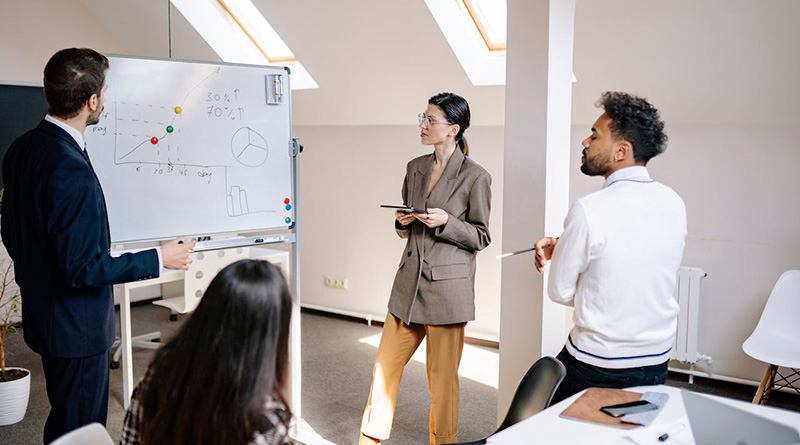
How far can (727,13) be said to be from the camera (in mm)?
3207

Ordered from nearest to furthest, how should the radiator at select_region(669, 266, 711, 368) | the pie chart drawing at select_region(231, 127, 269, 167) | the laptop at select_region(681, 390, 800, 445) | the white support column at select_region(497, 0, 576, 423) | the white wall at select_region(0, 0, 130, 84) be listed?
the laptop at select_region(681, 390, 800, 445)
the white support column at select_region(497, 0, 576, 423)
the pie chart drawing at select_region(231, 127, 269, 167)
the radiator at select_region(669, 266, 711, 368)
the white wall at select_region(0, 0, 130, 84)

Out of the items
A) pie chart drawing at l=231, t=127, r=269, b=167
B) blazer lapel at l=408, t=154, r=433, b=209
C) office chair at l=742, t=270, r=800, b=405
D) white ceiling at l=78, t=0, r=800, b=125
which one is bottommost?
office chair at l=742, t=270, r=800, b=405

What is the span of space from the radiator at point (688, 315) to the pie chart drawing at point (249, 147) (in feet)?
7.91

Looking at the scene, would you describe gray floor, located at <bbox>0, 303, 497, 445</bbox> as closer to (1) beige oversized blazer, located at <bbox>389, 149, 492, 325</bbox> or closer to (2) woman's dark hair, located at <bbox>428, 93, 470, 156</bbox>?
(1) beige oversized blazer, located at <bbox>389, 149, 492, 325</bbox>

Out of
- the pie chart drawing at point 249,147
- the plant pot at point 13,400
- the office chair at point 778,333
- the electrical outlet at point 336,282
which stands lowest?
the plant pot at point 13,400

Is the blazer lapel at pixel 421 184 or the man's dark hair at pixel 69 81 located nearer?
the man's dark hair at pixel 69 81

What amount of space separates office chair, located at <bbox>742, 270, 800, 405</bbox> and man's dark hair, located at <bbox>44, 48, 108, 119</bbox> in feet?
9.68

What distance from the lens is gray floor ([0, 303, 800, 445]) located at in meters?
3.37

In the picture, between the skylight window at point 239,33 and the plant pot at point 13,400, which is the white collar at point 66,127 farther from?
the skylight window at point 239,33

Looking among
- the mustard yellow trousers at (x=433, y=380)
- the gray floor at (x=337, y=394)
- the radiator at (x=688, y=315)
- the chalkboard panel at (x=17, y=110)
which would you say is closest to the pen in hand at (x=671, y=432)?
the mustard yellow trousers at (x=433, y=380)

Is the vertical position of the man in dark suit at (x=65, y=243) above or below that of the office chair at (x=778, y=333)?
above

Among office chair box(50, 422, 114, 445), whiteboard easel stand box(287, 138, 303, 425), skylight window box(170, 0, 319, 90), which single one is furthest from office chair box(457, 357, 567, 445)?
skylight window box(170, 0, 319, 90)

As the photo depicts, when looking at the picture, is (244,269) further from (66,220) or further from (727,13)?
(727,13)

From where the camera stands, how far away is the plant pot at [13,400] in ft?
10.9
